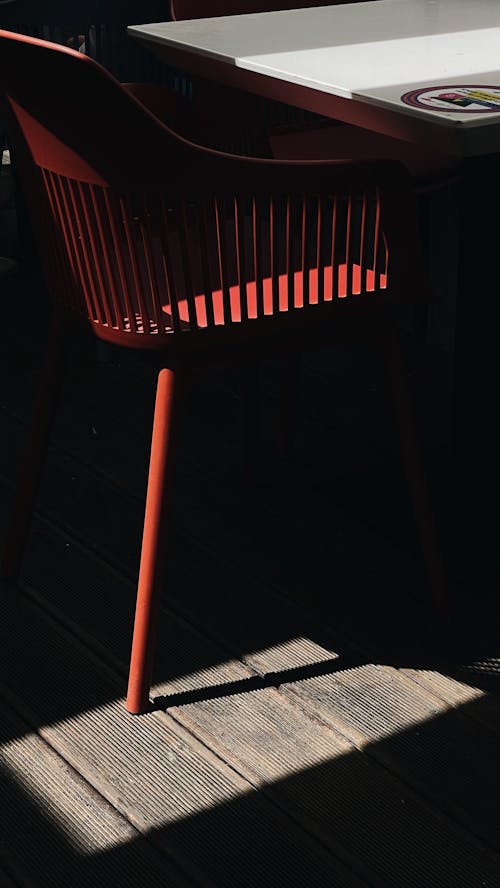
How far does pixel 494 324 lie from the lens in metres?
2.25

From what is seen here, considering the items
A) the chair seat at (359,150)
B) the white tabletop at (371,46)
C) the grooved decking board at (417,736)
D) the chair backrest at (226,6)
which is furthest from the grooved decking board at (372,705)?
the chair backrest at (226,6)

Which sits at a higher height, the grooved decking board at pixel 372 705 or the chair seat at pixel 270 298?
the chair seat at pixel 270 298

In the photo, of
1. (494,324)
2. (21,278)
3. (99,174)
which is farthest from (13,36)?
(21,278)

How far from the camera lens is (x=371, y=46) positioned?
2234 millimetres

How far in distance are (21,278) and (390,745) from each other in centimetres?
240

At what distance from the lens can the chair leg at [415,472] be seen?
79.8 inches

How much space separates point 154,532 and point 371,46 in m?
0.93

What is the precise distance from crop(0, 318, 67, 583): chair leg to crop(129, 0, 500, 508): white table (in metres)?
0.55

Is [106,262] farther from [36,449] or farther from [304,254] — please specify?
[36,449]

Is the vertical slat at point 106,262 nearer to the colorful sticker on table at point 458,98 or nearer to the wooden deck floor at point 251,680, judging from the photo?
the colorful sticker on table at point 458,98

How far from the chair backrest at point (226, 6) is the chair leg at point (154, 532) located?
126cm

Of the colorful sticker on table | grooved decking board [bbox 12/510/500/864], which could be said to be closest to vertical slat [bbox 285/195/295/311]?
the colorful sticker on table

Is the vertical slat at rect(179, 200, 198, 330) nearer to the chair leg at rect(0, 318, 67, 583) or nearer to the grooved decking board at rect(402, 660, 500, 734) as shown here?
the chair leg at rect(0, 318, 67, 583)

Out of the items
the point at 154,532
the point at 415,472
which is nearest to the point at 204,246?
the point at 154,532
